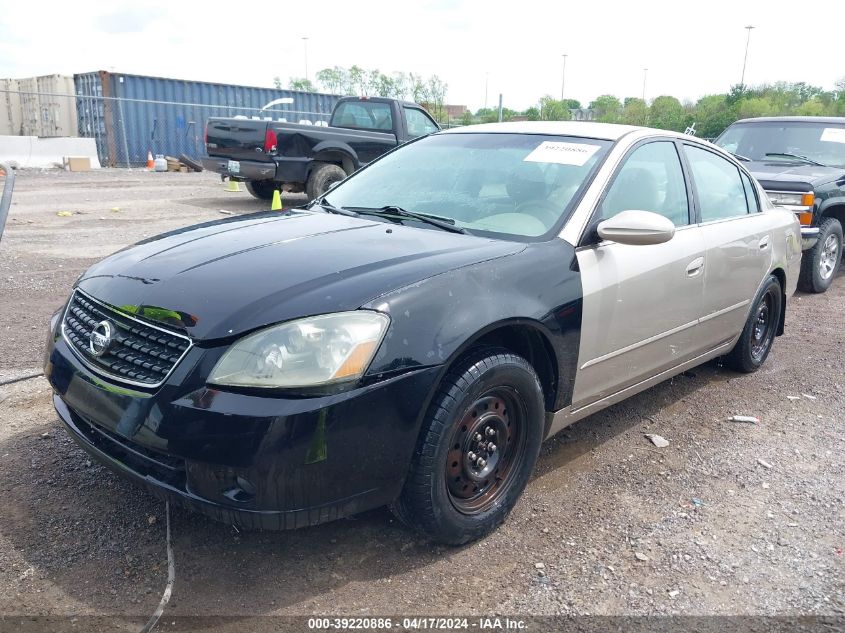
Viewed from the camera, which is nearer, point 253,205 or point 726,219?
point 726,219

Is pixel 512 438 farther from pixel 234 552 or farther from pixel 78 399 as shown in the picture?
pixel 78 399

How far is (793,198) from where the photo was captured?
24.8ft

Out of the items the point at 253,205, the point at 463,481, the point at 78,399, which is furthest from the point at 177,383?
the point at 253,205

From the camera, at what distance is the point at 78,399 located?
269cm

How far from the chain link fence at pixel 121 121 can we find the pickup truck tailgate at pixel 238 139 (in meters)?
9.77

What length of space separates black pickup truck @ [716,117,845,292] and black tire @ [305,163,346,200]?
594 centimetres

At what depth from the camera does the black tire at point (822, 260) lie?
7879 mm

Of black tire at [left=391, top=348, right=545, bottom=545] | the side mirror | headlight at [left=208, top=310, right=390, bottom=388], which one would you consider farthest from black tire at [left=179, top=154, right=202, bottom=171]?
headlight at [left=208, top=310, right=390, bottom=388]

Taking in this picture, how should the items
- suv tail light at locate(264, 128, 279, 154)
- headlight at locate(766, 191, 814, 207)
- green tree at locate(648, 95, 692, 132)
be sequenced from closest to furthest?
headlight at locate(766, 191, 814, 207), suv tail light at locate(264, 128, 279, 154), green tree at locate(648, 95, 692, 132)

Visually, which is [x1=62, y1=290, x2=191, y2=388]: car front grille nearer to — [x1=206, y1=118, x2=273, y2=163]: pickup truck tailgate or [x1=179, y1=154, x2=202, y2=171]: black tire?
[x1=206, y1=118, x2=273, y2=163]: pickup truck tailgate

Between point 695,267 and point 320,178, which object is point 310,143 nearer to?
point 320,178

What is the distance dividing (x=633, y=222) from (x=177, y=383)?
6.69 ft

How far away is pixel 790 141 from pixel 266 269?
26.2 feet

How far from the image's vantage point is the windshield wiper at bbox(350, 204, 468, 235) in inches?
134
